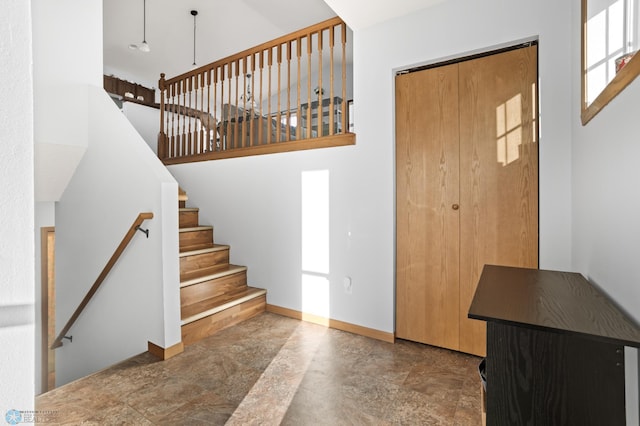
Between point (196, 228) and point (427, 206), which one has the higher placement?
point (427, 206)

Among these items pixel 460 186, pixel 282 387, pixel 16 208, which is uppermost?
pixel 460 186

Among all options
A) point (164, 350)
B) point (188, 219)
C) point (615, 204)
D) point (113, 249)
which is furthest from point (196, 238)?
point (615, 204)

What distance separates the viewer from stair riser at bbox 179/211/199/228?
373 cm

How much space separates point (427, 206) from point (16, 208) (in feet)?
8.00

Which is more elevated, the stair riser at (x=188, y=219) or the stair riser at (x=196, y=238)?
the stair riser at (x=188, y=219)

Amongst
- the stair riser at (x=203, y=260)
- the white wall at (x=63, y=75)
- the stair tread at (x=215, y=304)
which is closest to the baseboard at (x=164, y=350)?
the stair tread at (x=215, y=304)

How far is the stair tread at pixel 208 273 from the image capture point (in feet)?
9.72

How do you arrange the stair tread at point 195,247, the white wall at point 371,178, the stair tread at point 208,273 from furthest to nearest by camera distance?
the stair tread at point 195,247
the stair tread at point 208,273
the white wall at point 371,178

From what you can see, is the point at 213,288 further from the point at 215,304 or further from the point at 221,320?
the point at 221,320

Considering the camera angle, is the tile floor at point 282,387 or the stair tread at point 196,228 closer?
the tile floor at point 282,387

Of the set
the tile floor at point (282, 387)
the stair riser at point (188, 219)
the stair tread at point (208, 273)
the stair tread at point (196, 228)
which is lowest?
the tile floor at point (282, 387)

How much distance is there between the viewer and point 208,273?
3266 mm

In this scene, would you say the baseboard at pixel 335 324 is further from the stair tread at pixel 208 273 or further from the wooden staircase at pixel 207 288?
the stair tread at pixel 208 273

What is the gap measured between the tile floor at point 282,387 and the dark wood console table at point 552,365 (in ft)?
2.78
